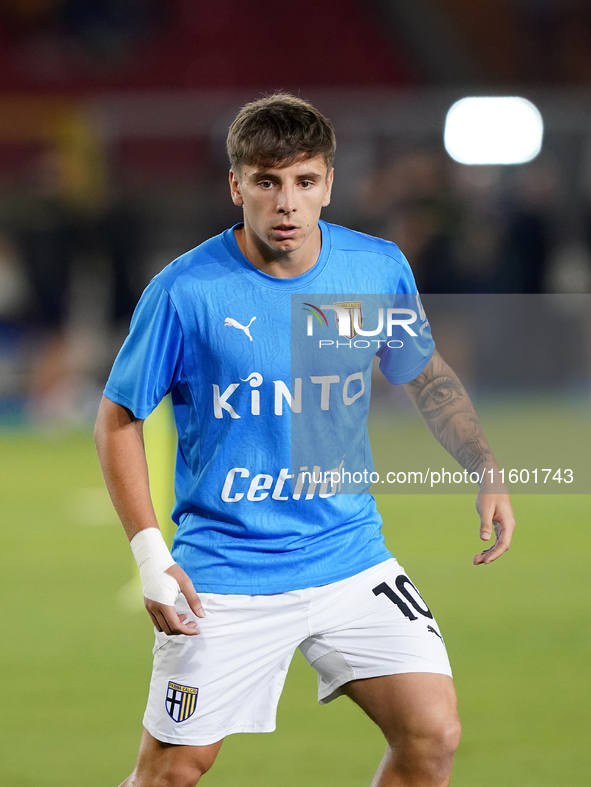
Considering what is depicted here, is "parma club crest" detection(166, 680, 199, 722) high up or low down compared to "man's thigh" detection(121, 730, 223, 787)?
up

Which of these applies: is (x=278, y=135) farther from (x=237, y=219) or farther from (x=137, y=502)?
(x=237, y=219)

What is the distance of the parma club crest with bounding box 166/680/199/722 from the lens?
3074mm

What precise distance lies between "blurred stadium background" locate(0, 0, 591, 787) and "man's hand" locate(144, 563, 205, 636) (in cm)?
143

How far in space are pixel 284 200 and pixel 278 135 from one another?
182 millimetres

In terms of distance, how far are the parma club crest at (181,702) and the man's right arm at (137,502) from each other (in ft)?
0.62

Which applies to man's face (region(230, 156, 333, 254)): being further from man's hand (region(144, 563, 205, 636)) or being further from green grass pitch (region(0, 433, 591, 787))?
green grass pitch (region(0, 433, 591, 787))

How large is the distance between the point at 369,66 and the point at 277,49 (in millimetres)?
1874

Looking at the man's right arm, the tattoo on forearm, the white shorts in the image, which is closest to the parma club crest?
the white shorts

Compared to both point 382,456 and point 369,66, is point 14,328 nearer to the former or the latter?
point 369,66

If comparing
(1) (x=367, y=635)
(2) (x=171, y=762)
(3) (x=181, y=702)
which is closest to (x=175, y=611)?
(3) (x=181, y=702)

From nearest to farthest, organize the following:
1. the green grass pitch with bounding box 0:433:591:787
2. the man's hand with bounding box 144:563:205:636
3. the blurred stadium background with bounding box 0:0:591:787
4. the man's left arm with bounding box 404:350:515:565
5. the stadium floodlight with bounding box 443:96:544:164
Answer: the man's hand with bounding box 144:563:205:636, the man's left arm with bounding box 404:350:515:565, the green grass pitch with bounding box 0:433:591:787, the blurred stadium background with bounding box 0:0:591:787, the stadium floodlight with bounding box 443:96:544:164


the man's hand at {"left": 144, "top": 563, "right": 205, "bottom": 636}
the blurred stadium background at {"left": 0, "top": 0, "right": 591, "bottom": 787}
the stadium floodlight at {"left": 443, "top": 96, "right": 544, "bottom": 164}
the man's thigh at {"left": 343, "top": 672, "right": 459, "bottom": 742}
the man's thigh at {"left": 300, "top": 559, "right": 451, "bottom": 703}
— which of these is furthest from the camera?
the stadium floodlight at {"left": 443, "top": 96, "right": 544, "bottom": 164}

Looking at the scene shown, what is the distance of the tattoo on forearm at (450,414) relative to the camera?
343cm

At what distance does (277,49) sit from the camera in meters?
22.0
